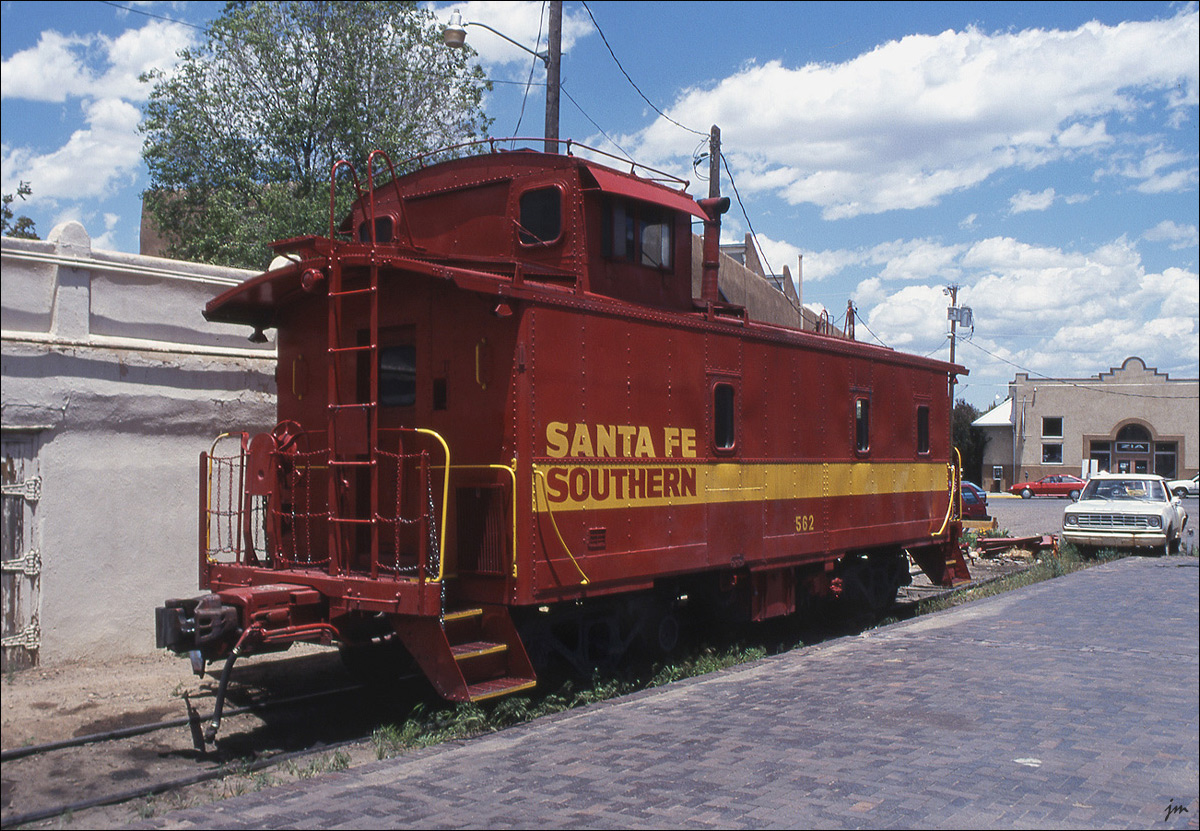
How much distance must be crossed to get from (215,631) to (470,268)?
3256 mm

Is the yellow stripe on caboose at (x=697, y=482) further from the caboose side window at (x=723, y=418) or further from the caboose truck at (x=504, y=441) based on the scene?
the caboose side window at (x=723, y=418)

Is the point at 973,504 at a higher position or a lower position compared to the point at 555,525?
lower

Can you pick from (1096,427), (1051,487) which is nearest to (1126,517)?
(1051,487)

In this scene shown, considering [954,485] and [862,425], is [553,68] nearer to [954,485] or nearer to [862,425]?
[862,425]

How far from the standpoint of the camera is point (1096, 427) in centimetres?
5397

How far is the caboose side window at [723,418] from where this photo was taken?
9930 mm

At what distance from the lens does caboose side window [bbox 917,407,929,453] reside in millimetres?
14445

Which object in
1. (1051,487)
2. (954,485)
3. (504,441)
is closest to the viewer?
(504,441)

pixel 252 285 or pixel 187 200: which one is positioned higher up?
pixel 187 200

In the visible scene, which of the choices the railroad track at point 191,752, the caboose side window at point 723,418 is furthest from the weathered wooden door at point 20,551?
the caboose side window at point 723,418

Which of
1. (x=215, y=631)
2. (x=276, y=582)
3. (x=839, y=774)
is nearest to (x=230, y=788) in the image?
(x=215, y=631)

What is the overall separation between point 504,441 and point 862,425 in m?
6.47

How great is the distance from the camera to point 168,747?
714 cm

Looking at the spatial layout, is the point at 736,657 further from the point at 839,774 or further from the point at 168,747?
the point at 168,747
